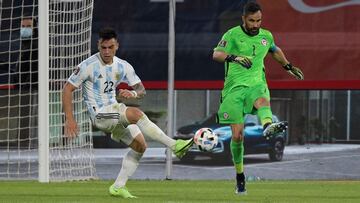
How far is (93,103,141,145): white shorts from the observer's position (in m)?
10.5

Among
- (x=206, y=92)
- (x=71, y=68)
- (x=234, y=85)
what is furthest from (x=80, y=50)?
(x=234, y=85)

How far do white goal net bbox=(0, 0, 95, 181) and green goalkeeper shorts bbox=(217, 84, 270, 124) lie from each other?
4785 millimetres

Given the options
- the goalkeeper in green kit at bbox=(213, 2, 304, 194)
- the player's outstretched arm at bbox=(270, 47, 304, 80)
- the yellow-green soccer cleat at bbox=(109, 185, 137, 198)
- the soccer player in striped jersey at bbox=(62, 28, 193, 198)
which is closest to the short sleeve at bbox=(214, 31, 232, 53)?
the goalkeeper in green kit at bbox=(213, 2, 304, 194)

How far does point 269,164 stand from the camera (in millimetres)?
15977

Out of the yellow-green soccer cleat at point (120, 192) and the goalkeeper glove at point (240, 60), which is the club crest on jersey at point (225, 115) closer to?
the goalkeeper glove at point (240, 60)

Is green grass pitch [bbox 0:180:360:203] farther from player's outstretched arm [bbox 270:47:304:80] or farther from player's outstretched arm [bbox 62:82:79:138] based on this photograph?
player's outstretched arm [bbox 270:47:304:80]

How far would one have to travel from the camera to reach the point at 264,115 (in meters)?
11.0

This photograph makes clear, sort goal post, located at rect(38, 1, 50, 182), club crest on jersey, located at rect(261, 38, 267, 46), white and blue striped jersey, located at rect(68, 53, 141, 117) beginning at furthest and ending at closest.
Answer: goal post, located at rect(38, 1, 50, 182), club crest on jersey, located at rect(261, 38, 267, 46), white and blue striped jersey, located at rect(68, 53, 141, 117)

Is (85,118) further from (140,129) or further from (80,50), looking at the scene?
(140,129)

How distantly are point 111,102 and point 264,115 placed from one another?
168 cm

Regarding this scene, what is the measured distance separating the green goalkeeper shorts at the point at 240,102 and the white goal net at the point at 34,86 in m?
4.79

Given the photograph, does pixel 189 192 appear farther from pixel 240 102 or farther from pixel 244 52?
pixel 244 52

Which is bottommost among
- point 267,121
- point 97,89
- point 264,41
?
point 267,121

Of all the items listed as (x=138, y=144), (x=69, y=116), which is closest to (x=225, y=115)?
(x=138, y=144)
